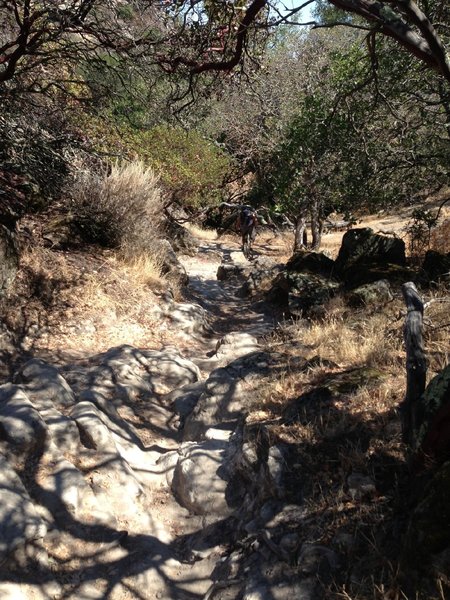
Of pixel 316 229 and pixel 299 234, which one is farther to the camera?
pixel 299 234

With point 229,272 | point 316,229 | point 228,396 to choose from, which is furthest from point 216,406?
point 316,229

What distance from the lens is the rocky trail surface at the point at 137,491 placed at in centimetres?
285

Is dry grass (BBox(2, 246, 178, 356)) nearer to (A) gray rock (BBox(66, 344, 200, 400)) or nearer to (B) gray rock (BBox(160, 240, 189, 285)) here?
(A) gray rock (BBox(66, 344, 200, 400))

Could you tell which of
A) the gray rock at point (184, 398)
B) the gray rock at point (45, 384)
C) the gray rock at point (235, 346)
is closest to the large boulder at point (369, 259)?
the gray rock at point (235, 346)

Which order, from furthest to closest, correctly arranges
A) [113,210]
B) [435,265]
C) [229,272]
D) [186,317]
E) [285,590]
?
[229,272], [113,210], [186,317], [435,265], [285,590]

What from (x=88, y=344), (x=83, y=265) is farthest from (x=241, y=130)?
(x=88, y=344)

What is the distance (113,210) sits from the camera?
28.1ft

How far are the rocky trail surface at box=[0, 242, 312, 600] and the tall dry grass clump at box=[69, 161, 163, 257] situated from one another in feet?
11.7

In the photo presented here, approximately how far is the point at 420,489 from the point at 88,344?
495 centimetres

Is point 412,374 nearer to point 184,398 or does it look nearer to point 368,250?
point 184,398

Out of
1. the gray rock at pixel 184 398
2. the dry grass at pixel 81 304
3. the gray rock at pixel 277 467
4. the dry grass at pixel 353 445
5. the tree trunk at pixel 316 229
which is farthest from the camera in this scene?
the tree trunk at pixel 316 229

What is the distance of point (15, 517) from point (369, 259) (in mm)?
7479

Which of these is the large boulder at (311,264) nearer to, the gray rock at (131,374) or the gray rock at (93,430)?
the gray rock at (131,374)

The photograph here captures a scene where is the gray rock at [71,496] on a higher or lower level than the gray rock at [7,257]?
lower
